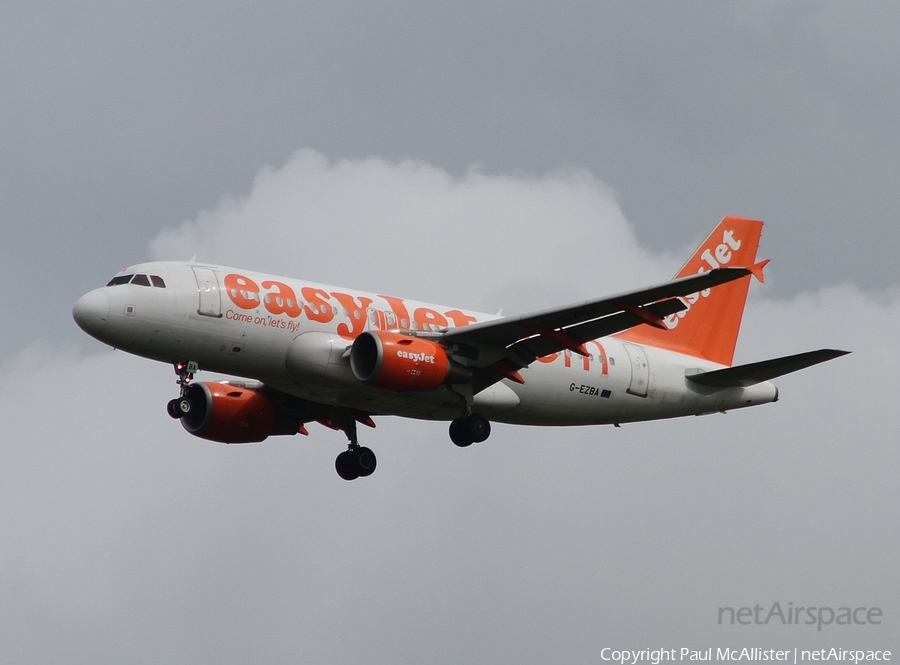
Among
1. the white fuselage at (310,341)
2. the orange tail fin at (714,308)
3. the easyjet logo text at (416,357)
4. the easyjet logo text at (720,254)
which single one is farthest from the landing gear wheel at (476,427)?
the easyjet logo text at (720,254)

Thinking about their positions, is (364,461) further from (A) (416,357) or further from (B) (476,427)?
(A) (416,357)

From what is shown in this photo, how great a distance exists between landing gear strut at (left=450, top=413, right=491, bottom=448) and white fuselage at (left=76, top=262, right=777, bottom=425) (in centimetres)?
44

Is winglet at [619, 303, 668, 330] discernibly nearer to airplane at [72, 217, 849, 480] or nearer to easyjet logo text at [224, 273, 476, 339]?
airplane at [72, 217, 849, 480]

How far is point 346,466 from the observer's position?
4291cm

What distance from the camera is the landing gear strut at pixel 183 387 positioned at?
120 ft

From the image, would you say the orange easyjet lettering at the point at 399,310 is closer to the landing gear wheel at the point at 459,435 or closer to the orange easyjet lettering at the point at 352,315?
the orange easyjet lettering at the point at 352,315

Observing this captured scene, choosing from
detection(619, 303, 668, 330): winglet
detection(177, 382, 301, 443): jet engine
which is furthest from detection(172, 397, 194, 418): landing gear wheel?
detection(619, 303, 668, 330): winglet

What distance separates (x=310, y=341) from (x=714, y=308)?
1620 centimetres

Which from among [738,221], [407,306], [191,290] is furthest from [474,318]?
[738,221]

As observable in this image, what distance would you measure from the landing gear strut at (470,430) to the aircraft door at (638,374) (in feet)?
18.6

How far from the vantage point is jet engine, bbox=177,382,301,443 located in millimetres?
41531

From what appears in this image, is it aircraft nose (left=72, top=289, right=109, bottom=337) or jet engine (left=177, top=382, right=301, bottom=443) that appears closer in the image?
aircraft nose (left=72, top=289, right=109, bottom=337)

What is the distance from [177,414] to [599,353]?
1291cm

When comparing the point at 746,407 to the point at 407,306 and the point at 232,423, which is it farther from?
the point at 232,423
